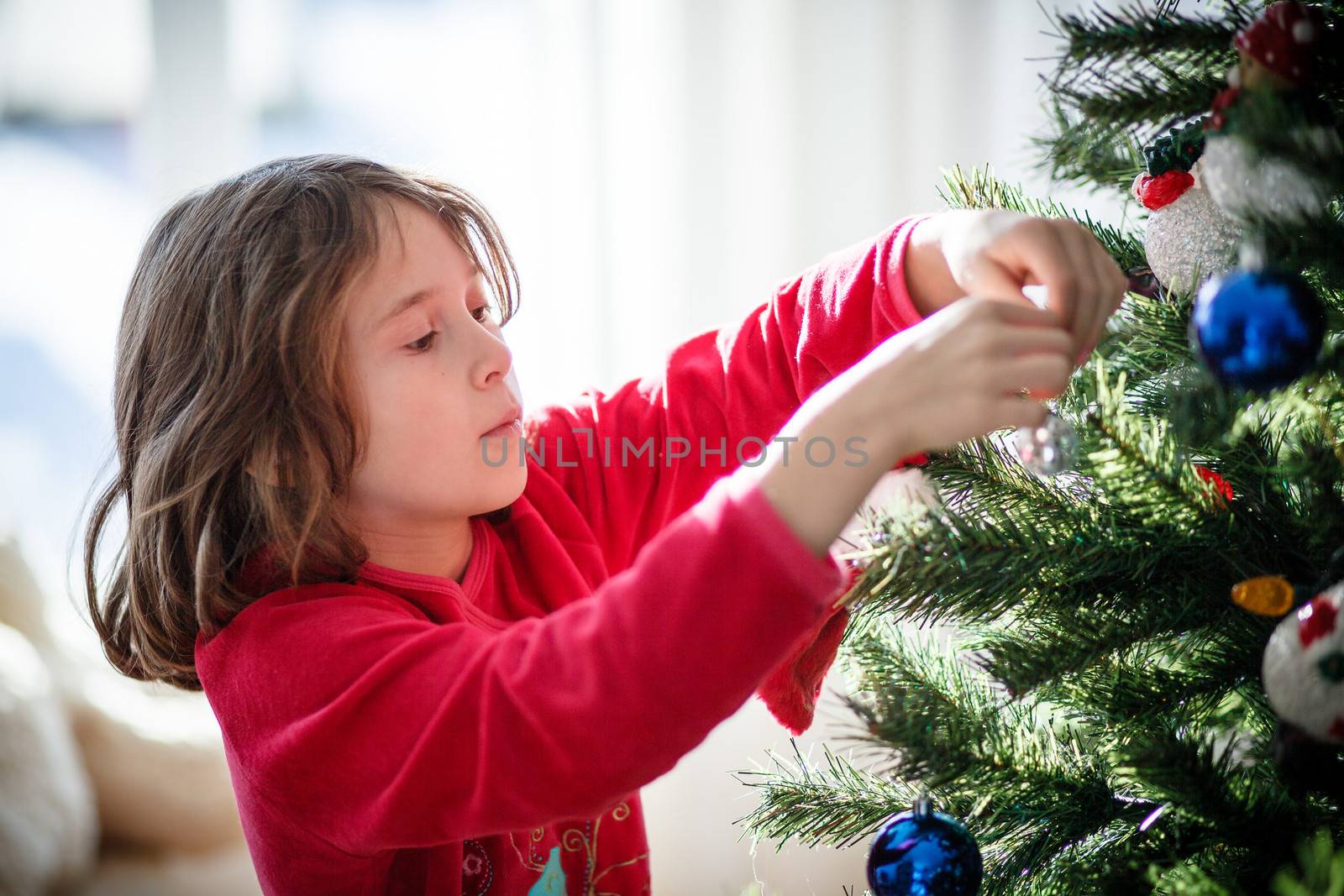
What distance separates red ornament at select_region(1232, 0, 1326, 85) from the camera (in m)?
0.33

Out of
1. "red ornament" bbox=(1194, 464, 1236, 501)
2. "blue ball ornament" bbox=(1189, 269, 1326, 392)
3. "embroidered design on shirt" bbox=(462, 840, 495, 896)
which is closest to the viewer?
"blue ball ornament" bbox=(1189, 269, 1326, 392)

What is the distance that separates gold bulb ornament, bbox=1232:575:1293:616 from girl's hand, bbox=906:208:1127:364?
108 millimetres

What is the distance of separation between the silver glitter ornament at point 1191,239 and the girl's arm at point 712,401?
14cm

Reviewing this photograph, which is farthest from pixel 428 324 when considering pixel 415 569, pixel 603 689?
pixel 603 689

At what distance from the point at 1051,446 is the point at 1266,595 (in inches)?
3.6

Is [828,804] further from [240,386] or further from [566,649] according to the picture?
[240,386]

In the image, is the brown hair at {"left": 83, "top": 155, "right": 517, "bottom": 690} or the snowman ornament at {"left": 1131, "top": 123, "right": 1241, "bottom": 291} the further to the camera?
the brown hair at {"left": 83, "top": 155, "right": 517, "bottom": 690}

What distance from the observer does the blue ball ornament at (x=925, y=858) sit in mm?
399

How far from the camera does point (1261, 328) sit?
318 millimetres

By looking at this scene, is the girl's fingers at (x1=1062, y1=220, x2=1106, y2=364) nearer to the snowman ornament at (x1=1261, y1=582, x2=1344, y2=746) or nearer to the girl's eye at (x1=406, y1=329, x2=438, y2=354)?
the snowman ornament at (x1=1261, y1=582, x2=1344, y2=746)

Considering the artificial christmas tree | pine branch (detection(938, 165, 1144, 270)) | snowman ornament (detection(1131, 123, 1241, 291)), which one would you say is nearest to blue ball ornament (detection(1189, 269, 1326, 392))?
the artificial christmas tree

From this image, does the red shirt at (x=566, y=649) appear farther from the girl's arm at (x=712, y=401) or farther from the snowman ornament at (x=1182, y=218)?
the snowman ornament at (x=1182, y=218)

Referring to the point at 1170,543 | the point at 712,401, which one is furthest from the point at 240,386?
the point at 1170,543

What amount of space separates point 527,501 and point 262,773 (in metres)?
0.29
